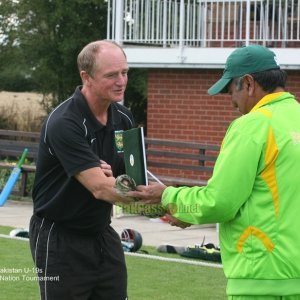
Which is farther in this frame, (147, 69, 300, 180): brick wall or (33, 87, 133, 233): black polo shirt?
(147, 69, 300, 180): brick wall

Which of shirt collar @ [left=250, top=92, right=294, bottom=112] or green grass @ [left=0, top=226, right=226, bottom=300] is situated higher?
shirt collar @ [left=250, top=92, right=294, bottom=112]

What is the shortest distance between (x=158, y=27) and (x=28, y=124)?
1238 cm

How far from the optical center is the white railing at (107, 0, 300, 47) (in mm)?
15922

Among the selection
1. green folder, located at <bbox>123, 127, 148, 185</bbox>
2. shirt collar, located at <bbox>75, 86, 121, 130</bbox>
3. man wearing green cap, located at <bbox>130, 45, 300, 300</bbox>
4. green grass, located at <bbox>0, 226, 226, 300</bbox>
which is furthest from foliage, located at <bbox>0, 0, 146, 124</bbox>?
man wearing green cap, located at <bbox>130, 45, 300, 300</bbox>

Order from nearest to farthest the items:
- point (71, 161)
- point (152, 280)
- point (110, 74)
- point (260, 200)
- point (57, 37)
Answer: point (260, 200), point (71, 161), point (110, 74), point (152, 280), point (57, 37)

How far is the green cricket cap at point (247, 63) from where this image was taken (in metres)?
4.27

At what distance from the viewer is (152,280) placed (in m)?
9.30

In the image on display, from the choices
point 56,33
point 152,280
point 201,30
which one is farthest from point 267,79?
point 56,33

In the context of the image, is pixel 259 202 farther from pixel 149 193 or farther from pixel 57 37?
pixel 57 37

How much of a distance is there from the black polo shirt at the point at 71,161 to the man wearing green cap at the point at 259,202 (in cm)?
91

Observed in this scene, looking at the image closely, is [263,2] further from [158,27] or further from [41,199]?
[41,199]

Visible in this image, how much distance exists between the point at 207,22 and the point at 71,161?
12.5 meters

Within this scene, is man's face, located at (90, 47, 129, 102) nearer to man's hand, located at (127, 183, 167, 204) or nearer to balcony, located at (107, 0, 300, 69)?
man's hand, located at (127, 183, 167, 204)

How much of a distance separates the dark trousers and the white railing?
34.5 feet
